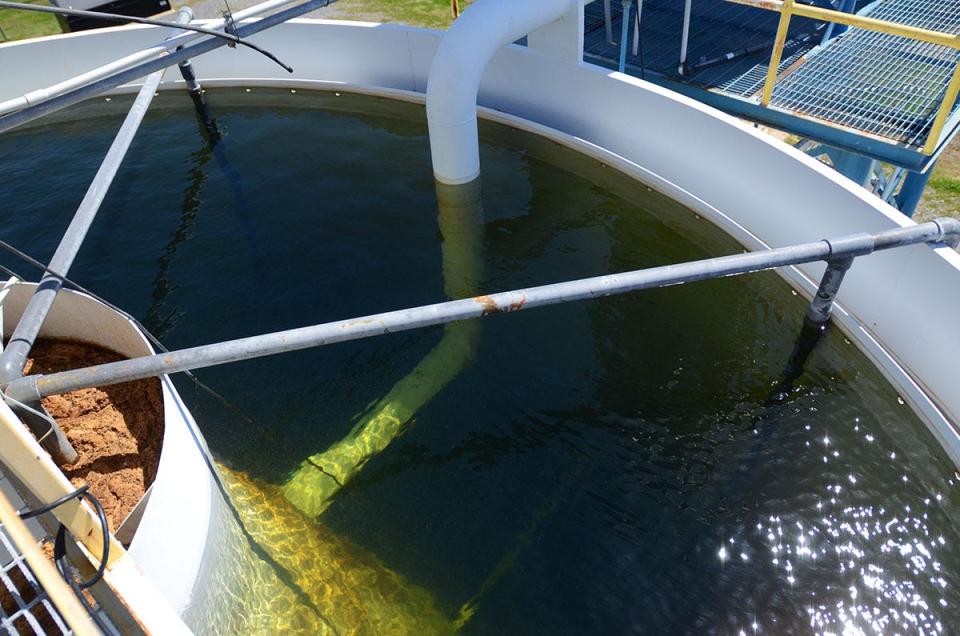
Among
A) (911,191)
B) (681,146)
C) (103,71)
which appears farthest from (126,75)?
(911,191)

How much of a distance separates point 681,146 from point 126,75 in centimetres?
683

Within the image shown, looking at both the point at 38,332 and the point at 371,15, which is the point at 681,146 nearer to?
the point at 38,332

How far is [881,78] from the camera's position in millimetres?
8617

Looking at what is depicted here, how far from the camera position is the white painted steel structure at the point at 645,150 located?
6.30m

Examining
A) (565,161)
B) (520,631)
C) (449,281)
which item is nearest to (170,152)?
(449,281)

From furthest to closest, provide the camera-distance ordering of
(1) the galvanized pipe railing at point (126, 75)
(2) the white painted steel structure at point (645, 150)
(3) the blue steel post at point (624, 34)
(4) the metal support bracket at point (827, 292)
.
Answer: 1. (3) the blue steel post at point (624, 34)
2. (1) the galvanized pipe railing at point (126, 75)
3. (4) the metal support bracket at point (827, 292)
4. (2) the white painted steel structure at point (645, 150)

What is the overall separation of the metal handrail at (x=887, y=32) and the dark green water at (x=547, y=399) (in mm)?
2174

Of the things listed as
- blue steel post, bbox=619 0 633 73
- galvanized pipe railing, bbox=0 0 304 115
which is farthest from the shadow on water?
blue steel post, bbox=619 0 633 73

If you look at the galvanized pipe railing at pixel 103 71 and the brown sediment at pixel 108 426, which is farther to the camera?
the galvanized pipe railing at pixel 103 71

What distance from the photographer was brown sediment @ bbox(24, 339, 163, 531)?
15.7 feet

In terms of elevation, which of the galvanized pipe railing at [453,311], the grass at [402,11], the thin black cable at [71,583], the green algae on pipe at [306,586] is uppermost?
the thin black cable at [71,583]

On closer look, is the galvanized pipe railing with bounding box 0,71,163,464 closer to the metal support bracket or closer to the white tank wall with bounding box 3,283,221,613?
the white tank wall with bounding box 3,283,221,613

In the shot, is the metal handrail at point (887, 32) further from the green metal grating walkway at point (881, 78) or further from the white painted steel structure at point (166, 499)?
the white painted steel structure at point (166, 499)

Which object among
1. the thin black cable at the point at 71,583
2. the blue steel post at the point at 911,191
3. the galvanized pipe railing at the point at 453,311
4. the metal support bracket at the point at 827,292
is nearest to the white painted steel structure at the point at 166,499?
the thin black cable at the point at 71,583
